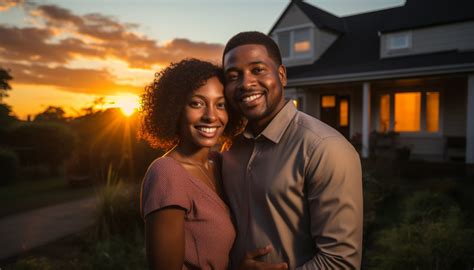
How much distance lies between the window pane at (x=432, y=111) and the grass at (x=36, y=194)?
13.0 m

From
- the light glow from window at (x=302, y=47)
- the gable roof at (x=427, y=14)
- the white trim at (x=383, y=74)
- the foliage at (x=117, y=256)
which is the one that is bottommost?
the foliage at (x=117, y=256)

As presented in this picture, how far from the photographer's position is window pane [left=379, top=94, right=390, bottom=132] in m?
15.7

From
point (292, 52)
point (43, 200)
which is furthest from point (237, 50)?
point (292, 52)

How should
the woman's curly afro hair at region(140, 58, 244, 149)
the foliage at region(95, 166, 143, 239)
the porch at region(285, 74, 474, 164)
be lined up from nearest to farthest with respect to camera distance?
the woman's curly afro hair at region(140, 58, 244, 149), the foliage at region(95, 166, 143, 239), the porch at region(285, 74, 474, 164)

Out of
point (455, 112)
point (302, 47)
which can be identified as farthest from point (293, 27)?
point (455, 112)

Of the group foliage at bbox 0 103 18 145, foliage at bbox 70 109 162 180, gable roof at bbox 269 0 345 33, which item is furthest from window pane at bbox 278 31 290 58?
foliage at bbox 0 103 18 145

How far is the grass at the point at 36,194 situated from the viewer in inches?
381

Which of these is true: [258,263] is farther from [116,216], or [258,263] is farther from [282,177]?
[116,216]

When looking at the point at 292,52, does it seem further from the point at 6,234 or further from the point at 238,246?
the point at 238,246

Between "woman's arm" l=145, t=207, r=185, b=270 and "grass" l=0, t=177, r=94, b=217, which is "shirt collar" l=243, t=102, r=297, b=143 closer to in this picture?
"woman's arm" l=145, t=207, r=185, b=270

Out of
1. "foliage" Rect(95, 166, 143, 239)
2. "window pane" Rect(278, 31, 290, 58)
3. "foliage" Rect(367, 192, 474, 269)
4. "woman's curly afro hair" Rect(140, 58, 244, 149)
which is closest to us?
"woman's curly afro hair" Rect(140, 58, 244, 149)

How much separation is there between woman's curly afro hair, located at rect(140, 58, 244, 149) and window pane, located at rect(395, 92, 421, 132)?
14.3 meters

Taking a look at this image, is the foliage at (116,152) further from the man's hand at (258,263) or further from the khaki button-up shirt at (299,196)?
the man's hand at (258,263)

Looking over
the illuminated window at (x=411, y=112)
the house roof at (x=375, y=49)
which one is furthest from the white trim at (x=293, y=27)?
the illuminated window at (x=411, y=112)
